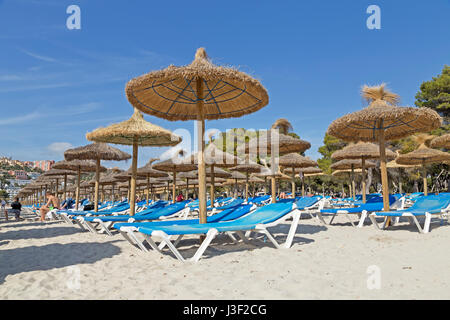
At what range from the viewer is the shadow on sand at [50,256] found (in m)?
3.64

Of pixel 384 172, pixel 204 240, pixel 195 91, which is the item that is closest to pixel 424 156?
pixel 384 172

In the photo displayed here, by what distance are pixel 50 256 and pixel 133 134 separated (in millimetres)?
3477

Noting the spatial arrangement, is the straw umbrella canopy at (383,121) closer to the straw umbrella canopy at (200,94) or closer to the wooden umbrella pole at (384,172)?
the wooden umbrella pole at (384,172)

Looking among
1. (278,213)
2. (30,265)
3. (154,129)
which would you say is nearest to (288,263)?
(278,213)

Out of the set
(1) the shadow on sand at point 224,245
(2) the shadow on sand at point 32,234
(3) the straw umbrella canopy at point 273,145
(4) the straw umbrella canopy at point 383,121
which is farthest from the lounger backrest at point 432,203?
(2) the shadow on sand at point 32,234

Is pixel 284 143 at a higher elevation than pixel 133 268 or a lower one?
higher

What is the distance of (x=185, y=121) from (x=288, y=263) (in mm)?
3617

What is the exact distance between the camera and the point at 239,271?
3312mm

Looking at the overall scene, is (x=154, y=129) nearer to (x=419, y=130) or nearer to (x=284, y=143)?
(x=284, y=143)

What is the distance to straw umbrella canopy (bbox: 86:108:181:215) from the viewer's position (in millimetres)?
7082

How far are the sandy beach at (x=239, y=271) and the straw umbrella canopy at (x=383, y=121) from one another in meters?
2.45

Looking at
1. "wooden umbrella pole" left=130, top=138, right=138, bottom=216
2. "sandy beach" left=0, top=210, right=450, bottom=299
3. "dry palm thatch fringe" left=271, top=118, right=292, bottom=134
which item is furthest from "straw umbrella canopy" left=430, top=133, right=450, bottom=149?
"wooden umbrella pole" left=130, top=138, right=138, bottom=216

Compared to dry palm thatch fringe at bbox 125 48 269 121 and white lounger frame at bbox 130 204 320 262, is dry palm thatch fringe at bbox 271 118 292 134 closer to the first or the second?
dry palm thatch fringe at bbox 125 48 269 121
